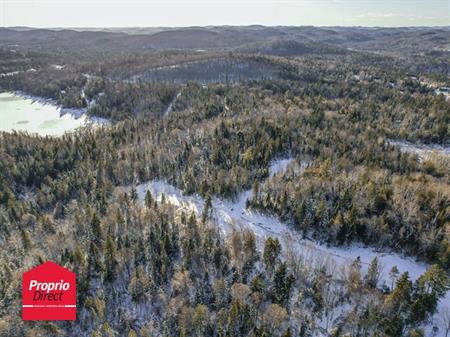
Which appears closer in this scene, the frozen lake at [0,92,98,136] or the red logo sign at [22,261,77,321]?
the red logo sign at [22,261,77,321]

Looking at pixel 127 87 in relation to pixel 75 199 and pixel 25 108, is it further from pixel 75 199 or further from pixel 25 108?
pixel 75 199

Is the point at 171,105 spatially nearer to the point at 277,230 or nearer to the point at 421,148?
the point at 421,148

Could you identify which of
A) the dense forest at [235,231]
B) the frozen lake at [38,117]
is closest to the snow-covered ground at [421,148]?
the dense forest at [235,231]

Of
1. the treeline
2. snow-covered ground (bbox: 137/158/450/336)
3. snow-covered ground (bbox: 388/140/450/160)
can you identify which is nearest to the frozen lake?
snow-covered ground (bbox: 137/158/450/336)

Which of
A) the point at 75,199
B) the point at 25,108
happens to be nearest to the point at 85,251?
the point at 75,199

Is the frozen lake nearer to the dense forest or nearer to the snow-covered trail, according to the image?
the dense forest

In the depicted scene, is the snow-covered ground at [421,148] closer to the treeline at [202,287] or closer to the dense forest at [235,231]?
the dense forest at [235,231]
